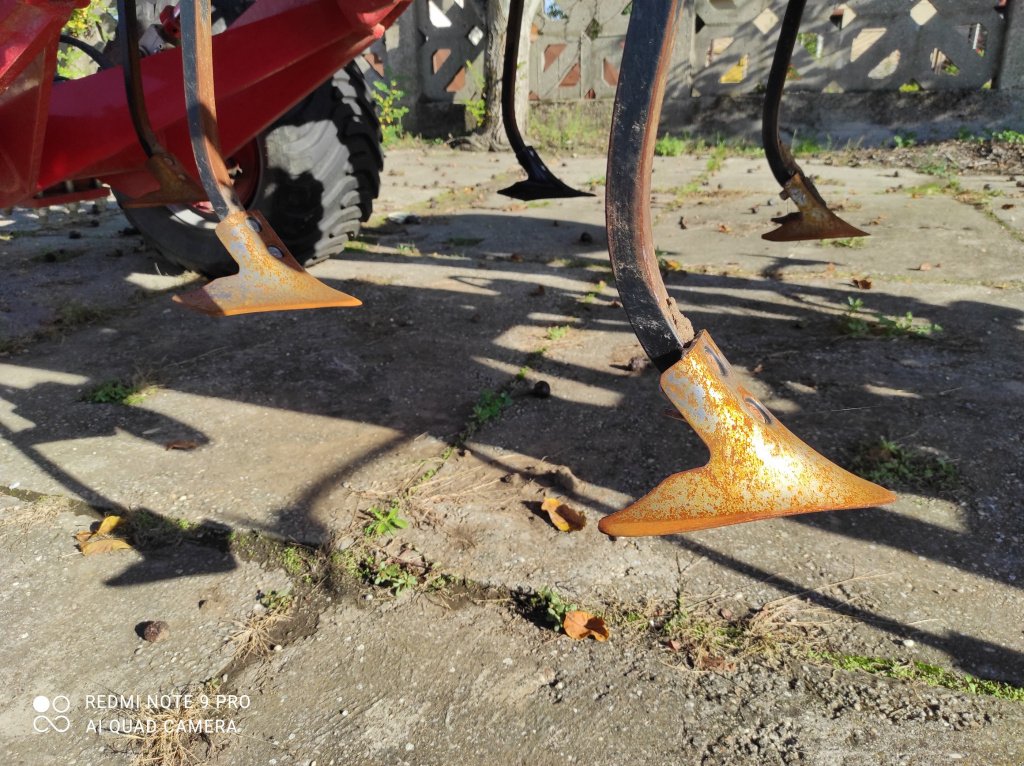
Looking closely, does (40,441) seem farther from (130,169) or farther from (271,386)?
(130,169)

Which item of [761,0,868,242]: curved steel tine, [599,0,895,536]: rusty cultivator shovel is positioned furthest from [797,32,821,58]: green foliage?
[599,0,895,536]: rusty cultivator shovel

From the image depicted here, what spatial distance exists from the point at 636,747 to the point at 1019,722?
1.77ft

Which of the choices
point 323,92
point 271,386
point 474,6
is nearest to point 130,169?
point 271,386

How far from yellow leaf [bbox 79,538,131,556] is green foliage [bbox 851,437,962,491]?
61.6 inches

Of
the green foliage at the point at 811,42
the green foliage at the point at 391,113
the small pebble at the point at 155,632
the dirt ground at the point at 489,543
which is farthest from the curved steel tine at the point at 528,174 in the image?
the green foliage at the point at 811,42

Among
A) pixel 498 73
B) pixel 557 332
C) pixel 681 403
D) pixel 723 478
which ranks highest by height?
pixel 498 73

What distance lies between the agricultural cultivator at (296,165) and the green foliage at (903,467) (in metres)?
0.57

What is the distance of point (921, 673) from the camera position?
3.71 ft

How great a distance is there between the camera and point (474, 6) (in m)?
8.15

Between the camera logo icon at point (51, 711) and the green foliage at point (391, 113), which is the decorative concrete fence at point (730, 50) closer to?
the green foliage at point (391, 113)

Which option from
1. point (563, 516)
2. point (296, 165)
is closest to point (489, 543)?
point (563, 516)

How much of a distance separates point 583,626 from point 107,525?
1017mm

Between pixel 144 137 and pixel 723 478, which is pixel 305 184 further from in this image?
pixel 723 478

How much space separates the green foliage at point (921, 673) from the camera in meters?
1.09
